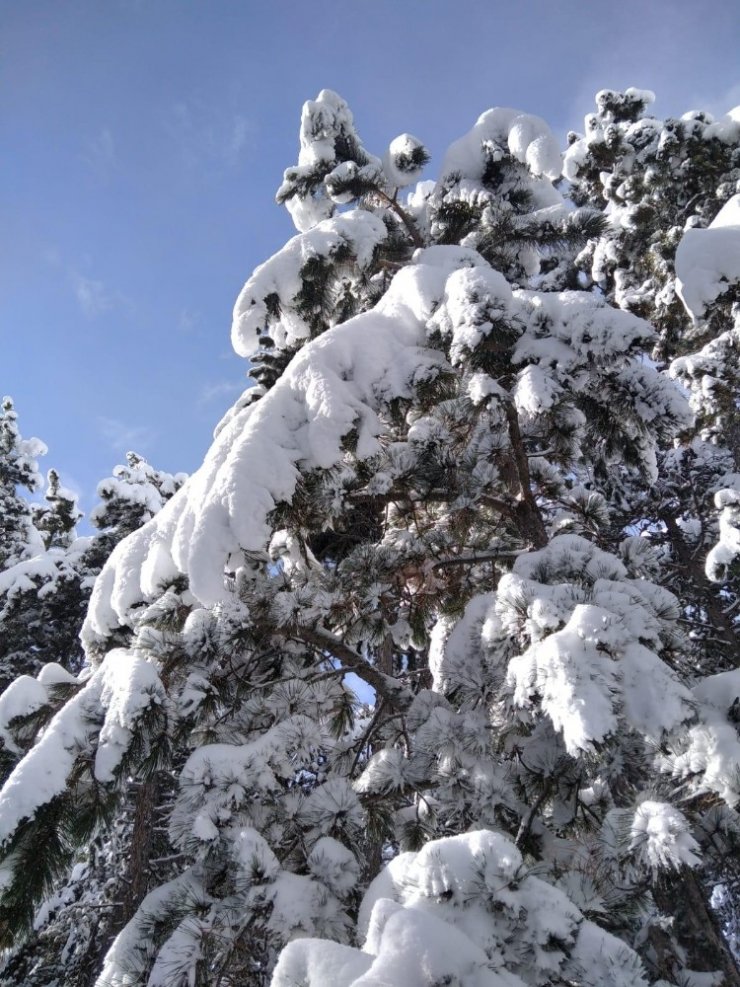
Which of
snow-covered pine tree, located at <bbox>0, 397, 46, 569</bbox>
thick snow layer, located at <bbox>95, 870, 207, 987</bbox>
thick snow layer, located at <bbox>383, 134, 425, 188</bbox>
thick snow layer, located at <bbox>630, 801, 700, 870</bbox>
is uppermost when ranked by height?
snow-covered pine tree, located at <bbox>0, 397, 46, 569</bbox>

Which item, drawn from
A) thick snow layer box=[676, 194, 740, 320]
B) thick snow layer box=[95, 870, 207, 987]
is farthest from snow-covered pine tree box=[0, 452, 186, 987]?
thick snow layer box=[676, 194, 740, 320]

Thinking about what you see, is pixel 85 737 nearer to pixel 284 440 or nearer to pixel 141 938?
pixel 141 938

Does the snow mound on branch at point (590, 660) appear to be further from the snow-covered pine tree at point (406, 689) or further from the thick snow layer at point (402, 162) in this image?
the thick snow layer at point (402, 162)

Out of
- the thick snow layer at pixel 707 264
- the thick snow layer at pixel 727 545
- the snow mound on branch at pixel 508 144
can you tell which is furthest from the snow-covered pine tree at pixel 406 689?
the snow mound on branch at pixel 508 144

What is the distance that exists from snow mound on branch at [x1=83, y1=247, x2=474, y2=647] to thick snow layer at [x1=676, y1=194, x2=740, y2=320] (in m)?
1.72

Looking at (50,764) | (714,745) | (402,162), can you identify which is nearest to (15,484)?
(402,162)

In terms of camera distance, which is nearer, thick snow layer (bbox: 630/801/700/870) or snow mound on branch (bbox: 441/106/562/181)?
thick snow layer (bbox: 630/801/700/870)

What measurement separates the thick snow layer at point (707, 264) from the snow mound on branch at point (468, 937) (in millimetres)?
4529

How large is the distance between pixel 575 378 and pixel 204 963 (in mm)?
3732

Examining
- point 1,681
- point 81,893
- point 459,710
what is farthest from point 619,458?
point 1,681

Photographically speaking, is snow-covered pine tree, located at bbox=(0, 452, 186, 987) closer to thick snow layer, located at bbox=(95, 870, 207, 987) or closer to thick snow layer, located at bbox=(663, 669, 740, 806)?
thick snow layer, located at bbox=(95, 870, 207, 987)

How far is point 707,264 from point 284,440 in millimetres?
Result: 3696

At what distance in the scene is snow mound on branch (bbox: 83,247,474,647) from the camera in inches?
132

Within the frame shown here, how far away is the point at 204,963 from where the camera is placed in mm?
2684
